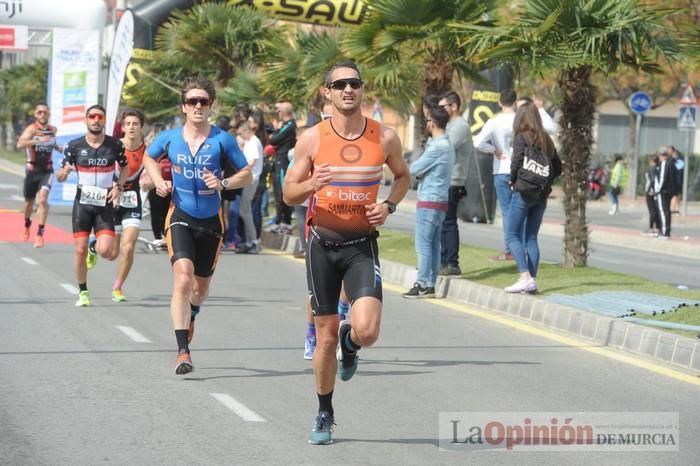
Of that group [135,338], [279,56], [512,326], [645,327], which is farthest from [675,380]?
[279,56]

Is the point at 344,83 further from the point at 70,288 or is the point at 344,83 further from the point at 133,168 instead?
the point at 70,288

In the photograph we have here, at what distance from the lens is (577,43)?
1529 centimetres

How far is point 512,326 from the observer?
12.9m

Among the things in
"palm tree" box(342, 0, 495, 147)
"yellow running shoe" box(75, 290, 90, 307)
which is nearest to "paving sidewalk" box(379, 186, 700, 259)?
"palm tree" box(342, 0, 495, 147)

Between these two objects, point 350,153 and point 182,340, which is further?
point 182,340

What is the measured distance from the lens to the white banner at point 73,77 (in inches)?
1154

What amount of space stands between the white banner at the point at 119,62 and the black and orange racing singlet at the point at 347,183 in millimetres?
16102

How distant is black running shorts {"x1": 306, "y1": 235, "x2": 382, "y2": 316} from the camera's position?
7555mm

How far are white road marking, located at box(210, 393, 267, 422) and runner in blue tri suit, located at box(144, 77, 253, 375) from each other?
103 cm

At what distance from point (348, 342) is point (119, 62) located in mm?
16989

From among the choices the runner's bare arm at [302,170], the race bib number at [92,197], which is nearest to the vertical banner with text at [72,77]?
the race bib number at [92,197]

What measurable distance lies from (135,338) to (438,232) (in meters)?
4.42

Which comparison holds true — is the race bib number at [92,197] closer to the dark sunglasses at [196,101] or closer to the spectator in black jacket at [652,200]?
the dark sunglasses at [196,101]

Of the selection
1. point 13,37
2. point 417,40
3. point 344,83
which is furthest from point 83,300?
point 13,37
